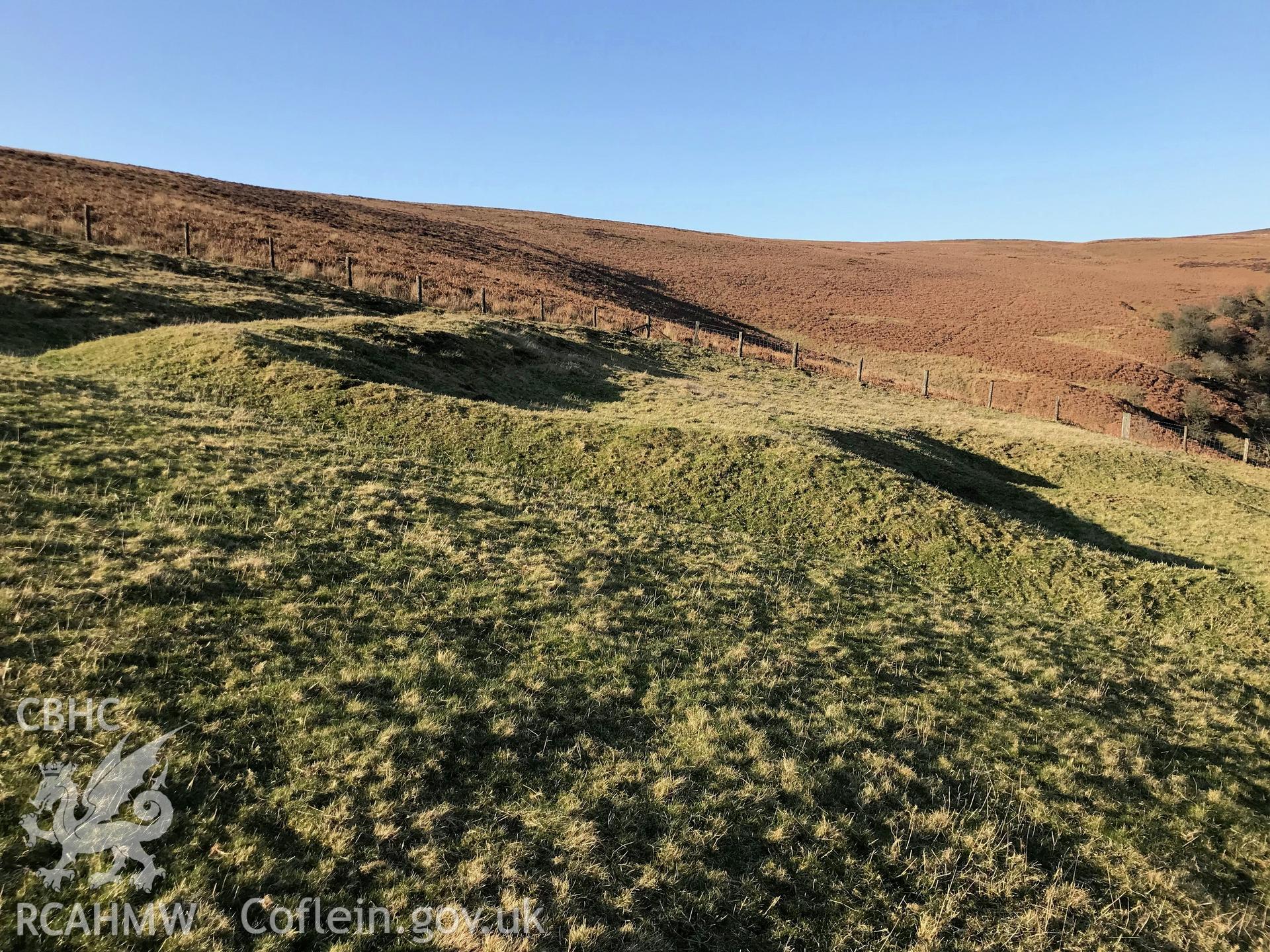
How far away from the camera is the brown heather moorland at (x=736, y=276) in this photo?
39000mm

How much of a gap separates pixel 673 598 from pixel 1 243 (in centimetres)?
3255

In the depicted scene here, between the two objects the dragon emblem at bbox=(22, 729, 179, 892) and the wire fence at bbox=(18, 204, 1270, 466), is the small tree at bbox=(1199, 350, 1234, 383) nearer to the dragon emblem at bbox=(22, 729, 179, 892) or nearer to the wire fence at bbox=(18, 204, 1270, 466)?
the wire fence at bbox=(18, 204, 1270, 466)

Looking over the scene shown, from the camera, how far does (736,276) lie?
84.2m

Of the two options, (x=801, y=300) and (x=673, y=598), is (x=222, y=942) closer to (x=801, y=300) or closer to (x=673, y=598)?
(x=673, y=598)

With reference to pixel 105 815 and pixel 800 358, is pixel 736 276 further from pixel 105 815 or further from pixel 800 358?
pixel 105 815

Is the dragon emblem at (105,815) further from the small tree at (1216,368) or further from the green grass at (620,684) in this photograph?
the small tree at (1216,368)

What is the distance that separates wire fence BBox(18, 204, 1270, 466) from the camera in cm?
3516

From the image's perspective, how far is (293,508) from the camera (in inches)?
387

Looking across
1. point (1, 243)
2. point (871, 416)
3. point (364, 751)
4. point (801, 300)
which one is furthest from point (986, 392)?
point (1, 243)

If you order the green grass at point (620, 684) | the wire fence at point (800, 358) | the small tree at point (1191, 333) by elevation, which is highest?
the small tree at point (1191, 333)

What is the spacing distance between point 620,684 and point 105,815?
467 centimetres

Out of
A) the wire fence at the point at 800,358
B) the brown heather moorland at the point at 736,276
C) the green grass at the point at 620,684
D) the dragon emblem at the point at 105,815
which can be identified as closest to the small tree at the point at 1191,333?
the brown heather moorland at the point at 736,276

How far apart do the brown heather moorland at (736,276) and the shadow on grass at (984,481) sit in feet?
81.7

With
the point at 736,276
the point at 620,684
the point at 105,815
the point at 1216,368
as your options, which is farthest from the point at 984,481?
the point at 736,276
